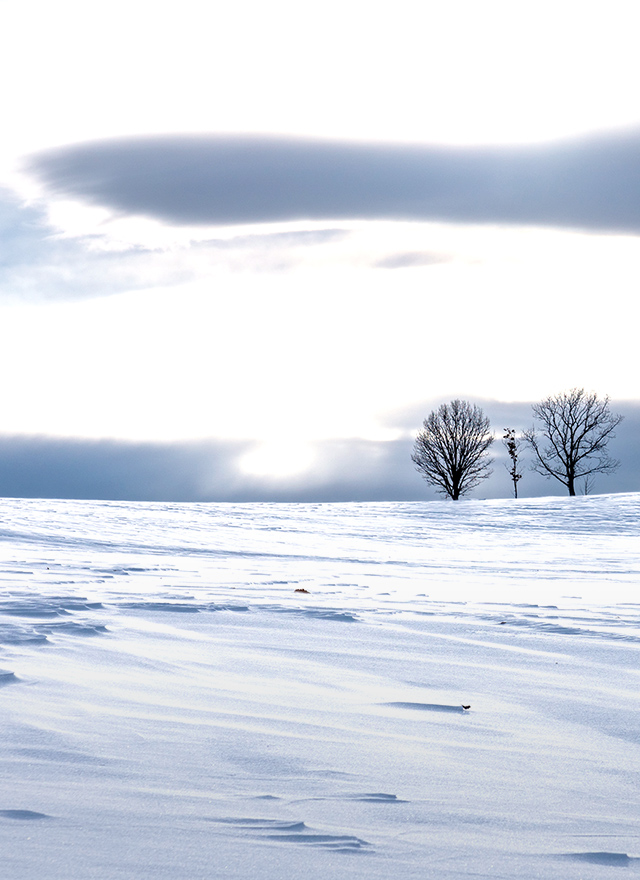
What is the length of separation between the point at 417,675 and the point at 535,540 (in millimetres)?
11561

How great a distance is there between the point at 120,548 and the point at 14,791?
313 inches

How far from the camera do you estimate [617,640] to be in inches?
168

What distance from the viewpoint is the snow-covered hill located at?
1798 mm

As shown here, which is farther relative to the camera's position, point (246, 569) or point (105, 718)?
point (246, 569)

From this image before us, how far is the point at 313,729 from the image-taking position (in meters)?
2.63

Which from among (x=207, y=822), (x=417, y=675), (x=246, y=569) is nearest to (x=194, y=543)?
(x=246, y=569)

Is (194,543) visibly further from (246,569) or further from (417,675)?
(417,675)

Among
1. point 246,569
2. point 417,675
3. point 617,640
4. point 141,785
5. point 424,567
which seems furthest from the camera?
point 424,567

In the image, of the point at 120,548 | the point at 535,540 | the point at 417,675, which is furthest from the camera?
the point at 535,540

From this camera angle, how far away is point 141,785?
2113 millimetres

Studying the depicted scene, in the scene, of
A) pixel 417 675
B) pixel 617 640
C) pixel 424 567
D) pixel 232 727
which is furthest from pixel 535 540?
pixel 232 727

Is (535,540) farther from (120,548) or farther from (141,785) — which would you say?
(141,785)

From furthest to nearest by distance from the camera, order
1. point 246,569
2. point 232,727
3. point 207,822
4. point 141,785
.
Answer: point 246,569 → point 232,727 → point 141,785 → point 207,822

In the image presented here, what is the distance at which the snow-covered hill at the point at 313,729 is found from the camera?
1.80 metres
